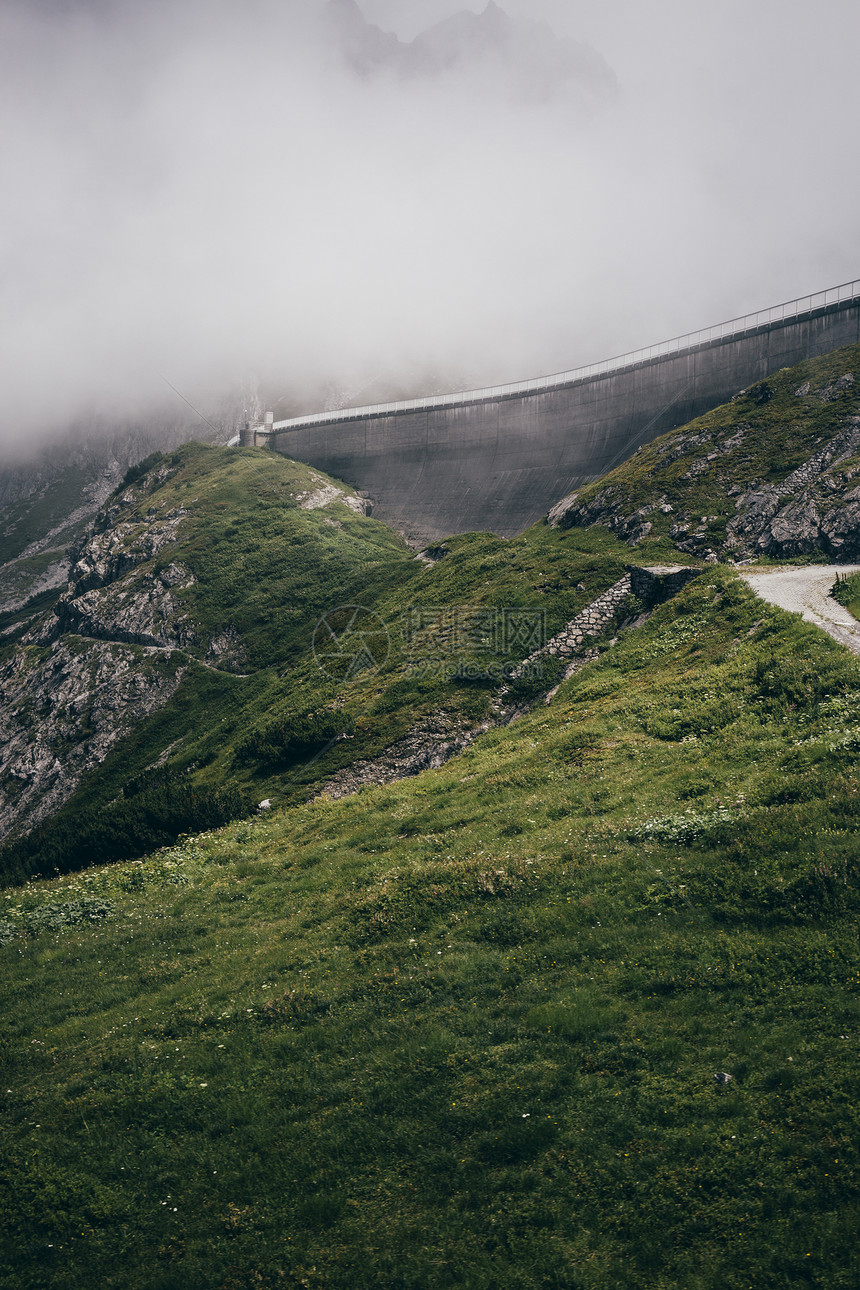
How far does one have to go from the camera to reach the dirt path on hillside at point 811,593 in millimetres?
23078

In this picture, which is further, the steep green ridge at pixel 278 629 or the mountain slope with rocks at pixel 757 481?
the mountain slope with rocks at pixel 757 481

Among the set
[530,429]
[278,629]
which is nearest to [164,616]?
[278,629]

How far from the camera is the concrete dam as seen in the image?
66.5 meters

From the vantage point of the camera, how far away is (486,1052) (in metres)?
10.0

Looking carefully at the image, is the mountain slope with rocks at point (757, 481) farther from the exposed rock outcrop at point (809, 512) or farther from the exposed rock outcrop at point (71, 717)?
the exposed rock outcrop at point (71, 717)

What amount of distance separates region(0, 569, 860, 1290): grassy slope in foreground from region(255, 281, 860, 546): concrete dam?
58.4 metres

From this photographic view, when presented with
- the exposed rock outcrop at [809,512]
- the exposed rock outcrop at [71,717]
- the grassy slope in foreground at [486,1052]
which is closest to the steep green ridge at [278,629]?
the exposed rock outcrop at [71,717]

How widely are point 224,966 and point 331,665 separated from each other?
32.1m

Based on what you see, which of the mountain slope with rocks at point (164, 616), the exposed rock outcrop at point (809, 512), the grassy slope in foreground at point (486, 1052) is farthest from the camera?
the mountain slope with rocks at point (164, 616)

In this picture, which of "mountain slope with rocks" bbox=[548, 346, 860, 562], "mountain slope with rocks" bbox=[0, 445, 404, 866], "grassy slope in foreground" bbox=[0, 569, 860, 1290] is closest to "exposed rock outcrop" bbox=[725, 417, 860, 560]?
"mountain slope with rocks" bbox=[548, 346, 860, 562]

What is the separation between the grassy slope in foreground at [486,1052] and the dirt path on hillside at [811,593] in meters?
5.84

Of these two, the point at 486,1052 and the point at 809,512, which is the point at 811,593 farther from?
the point at 486,1052

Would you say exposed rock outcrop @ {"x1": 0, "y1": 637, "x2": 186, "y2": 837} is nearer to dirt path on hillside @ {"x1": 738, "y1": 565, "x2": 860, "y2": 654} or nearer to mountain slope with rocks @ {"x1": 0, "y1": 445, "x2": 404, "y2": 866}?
mountain slope with rocks @ {"x1": 0, "y1": 445, "x2": 404, "y2": 866}

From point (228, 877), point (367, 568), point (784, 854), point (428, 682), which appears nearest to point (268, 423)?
point (367, 568)
